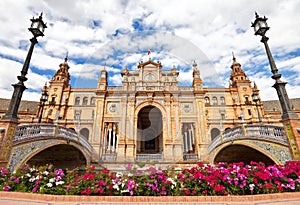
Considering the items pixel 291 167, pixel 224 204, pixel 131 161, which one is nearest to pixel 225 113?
pixel 131 161

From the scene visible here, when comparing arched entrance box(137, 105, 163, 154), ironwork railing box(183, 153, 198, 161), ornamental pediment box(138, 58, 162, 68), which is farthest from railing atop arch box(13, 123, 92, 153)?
ornamental pediment box(138, 58, 162, 68)

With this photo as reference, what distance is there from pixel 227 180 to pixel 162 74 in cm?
2294

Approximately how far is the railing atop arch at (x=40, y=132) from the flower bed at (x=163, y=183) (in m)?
4.17

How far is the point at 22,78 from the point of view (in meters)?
7.57

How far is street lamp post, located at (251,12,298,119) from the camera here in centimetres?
749

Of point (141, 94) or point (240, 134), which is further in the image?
point (141, 94)

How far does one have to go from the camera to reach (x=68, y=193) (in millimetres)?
4211

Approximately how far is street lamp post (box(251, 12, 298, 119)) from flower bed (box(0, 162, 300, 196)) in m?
3.61

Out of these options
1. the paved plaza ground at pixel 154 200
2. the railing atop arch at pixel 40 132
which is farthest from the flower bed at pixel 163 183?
the railing atop arch at pixel 40 132

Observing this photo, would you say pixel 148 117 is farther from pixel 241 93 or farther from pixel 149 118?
pixel 241 93

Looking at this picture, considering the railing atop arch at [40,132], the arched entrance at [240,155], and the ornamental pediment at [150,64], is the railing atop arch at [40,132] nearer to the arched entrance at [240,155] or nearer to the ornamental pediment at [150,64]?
the arched entrance at [240,155]

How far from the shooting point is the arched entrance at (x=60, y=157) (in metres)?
12.1

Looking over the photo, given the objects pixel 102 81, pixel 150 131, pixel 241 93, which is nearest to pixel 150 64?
pixel 102 81

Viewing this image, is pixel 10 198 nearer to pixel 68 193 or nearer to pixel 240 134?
pixel 68 193
